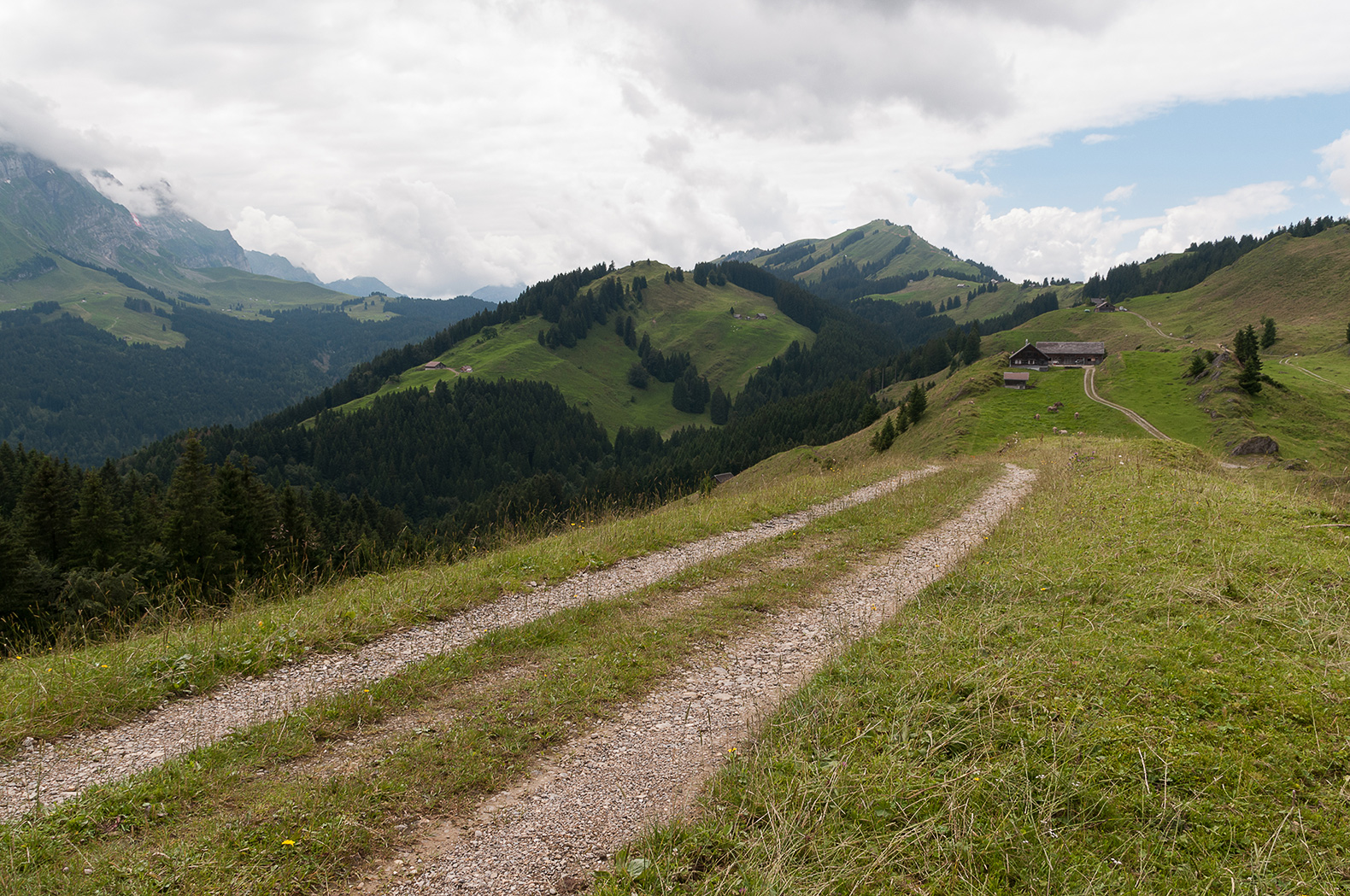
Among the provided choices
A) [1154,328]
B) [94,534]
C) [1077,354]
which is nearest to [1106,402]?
[1077,354]

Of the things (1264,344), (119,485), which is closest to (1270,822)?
(119,485)

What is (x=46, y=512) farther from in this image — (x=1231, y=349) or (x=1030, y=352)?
(x=1231, y=349)

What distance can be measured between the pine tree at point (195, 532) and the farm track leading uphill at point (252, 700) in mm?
36224

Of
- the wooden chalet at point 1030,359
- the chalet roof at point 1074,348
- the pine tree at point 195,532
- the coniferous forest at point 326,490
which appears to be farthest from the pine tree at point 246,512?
the chalet roof at point 1074,348

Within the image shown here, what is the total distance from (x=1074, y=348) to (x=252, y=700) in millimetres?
119939

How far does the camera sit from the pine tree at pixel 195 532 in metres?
37.7

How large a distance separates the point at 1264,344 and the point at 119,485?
609ft

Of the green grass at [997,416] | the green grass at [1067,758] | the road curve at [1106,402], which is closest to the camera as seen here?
the green grass at [1067,758]

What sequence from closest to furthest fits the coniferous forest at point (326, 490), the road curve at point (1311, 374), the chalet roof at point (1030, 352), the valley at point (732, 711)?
the valley at point (732, 711) < the coniferous forest at point (326, 490) < the road curve at point (1311, 374) < the chalet roof at point (1030, 352)

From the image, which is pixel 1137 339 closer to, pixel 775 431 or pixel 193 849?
pixel 775 431

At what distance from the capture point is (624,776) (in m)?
6.66

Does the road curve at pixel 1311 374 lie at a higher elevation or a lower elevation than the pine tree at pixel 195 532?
higher

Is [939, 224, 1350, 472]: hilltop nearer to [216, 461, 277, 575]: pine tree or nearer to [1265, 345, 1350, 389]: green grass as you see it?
[1265, 345, 1350, 389]: green grass

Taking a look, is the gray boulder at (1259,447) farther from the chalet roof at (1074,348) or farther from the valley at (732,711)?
the chalet roof at (1074,348)
